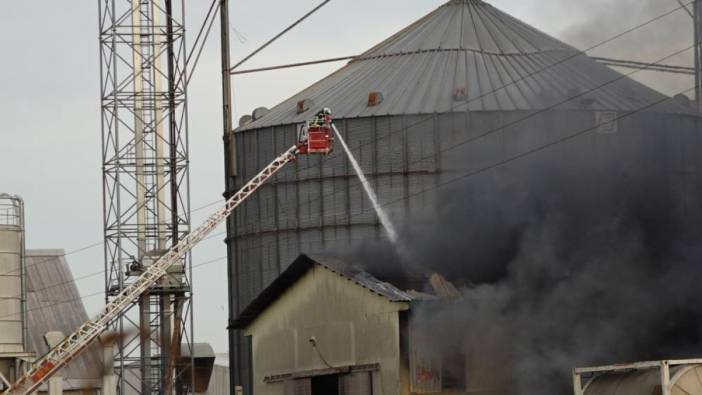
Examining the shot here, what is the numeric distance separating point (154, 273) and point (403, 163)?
11.7 metres

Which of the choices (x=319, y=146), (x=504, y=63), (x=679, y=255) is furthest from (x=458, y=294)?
(x=504, y=63)

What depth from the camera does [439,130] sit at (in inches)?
2650

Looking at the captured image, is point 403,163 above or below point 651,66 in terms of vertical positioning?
below

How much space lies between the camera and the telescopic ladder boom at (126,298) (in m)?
66.6

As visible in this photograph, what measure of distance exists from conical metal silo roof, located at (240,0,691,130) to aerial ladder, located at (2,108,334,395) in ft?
9.02

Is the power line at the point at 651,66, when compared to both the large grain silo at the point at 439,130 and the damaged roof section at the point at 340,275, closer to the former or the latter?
the large grain silo at the point at 439,130

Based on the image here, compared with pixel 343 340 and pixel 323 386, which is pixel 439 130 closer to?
pixel 323 386

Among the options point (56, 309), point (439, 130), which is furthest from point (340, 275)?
point (56, 309)

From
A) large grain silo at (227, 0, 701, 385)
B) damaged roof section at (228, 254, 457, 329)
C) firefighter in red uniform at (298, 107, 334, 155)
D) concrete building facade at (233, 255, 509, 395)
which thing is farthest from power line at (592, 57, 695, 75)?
firefighter in red uniform at (298, 107, 334, 155)

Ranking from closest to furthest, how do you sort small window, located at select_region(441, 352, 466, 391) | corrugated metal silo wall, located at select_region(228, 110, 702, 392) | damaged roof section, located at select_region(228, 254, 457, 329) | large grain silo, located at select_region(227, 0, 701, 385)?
small window, located at select_region(441, 352, 466, 391), damaged roof section, located at select_region(228, 254, 457, 329), corrugated metal silo wall, located at select_region(228, 110, 702, 392), large grain silo, located at select_region(227, 0, 701, 385)

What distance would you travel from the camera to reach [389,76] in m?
72.8

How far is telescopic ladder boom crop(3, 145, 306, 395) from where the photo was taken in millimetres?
66562

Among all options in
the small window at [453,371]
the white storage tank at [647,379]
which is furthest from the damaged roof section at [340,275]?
the white storage tank at [647,379]

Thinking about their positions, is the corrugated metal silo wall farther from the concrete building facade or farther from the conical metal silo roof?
the concrete building facade
